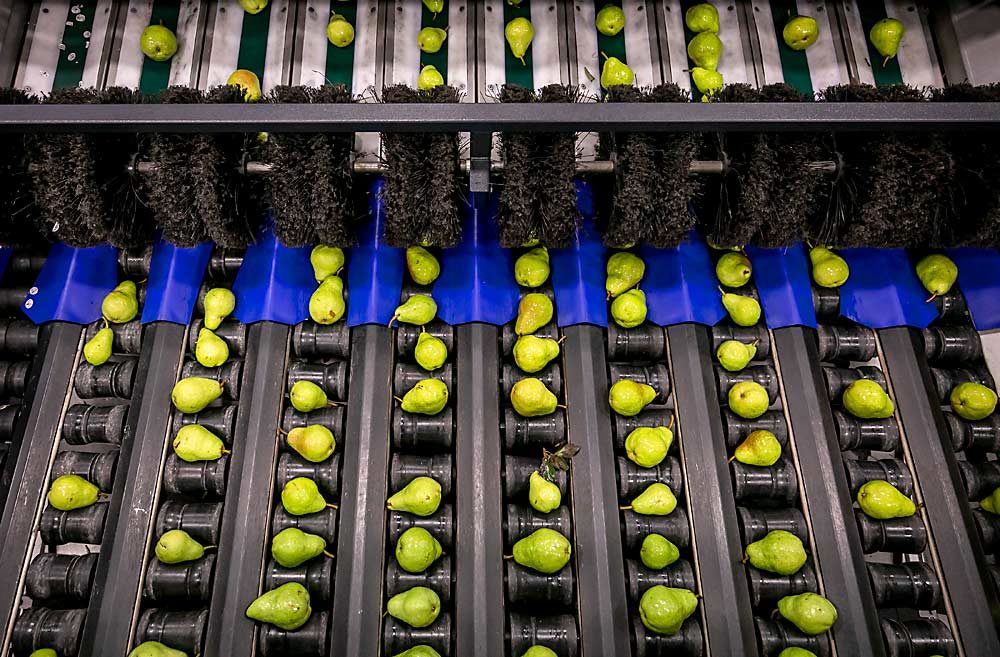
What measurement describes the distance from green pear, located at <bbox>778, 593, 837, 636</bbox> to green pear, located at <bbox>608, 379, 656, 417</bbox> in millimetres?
661

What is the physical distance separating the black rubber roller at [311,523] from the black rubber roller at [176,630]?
298 mm

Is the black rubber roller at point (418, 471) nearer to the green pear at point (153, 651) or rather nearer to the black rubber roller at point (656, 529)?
the black rubber roller at point (656, 529)

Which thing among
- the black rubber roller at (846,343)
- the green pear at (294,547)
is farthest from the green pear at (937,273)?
the green pear at (294,547)

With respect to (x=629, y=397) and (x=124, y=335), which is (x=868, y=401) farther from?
(x=124, y=335)

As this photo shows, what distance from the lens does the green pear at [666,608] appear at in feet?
5.64

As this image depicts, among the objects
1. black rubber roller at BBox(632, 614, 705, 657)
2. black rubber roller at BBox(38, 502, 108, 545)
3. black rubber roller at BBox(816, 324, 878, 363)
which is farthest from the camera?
black rubber roller at BBox(816, 324, 878, 363)

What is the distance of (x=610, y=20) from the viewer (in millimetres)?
2283

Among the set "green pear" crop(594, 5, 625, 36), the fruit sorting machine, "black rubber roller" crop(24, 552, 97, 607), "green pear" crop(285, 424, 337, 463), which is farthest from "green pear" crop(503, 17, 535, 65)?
"black rubber roller" crop(24, 552, 97, 607)

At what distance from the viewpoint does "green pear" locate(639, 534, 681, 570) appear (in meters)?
1.80

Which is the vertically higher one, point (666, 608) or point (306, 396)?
point (306, 396)

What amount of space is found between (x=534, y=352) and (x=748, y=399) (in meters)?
0.66

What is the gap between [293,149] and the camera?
1745mm

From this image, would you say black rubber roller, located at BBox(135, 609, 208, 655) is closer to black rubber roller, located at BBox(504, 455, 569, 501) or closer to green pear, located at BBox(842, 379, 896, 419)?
black rubber roller, located at BBox(504, 455, 569, 501)

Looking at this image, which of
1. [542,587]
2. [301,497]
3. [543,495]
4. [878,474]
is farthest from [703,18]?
[301,497]
